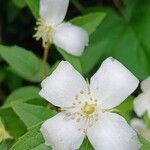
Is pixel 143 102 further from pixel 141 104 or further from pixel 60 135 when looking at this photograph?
pixel 60 135

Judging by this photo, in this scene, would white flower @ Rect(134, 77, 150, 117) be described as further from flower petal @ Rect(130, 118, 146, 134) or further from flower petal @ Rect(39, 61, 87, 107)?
flower petal @ Rect(39, 61, 87, 107)

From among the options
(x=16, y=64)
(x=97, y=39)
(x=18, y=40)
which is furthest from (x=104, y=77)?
(x=18, y=40)

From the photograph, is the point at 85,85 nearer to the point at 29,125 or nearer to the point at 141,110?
the point at 29,125

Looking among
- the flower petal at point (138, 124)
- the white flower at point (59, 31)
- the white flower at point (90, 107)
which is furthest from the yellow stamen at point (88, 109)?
the flower petal at point (138, 124)

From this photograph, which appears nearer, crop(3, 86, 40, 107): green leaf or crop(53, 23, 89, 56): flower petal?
crop(53, 23, 89, 56): flower petal

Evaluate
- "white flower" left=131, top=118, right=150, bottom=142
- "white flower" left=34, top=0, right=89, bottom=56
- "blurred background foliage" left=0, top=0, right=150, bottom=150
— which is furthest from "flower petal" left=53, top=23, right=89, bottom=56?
"white flower" left=131, top=118, right=150, bottom=142
